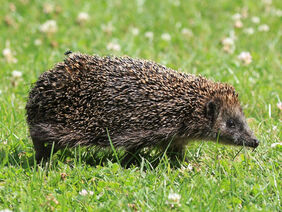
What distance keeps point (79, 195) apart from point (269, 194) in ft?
7.13

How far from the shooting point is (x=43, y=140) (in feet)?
21.5

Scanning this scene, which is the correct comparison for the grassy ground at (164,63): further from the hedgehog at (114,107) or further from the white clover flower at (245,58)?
the hedgehog at (114,107)

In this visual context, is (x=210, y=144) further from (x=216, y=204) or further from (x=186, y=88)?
(x=216, y=204)

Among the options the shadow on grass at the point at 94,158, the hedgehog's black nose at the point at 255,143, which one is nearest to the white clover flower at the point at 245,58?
the hedgehog's black nose at the point at 255,143

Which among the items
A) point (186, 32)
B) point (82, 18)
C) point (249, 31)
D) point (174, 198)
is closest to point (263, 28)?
point (249, 31)

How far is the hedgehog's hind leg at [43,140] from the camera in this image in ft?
21.3

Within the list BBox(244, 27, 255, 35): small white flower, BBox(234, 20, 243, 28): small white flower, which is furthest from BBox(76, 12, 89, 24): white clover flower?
BBox(244, 27, 255, 35): small white flower

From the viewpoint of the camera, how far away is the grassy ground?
551 centimetres

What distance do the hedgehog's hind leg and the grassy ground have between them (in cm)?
18

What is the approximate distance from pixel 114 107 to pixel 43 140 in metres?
1.06

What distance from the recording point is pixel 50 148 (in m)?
6.72

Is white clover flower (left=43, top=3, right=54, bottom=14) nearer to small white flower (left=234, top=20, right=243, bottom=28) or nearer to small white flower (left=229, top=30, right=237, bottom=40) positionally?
small white flower (left=229, top=30, right=237, bottom=40)

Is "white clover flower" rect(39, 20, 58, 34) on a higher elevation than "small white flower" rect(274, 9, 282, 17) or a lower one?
lower

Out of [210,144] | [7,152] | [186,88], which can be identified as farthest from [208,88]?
[7,152]
